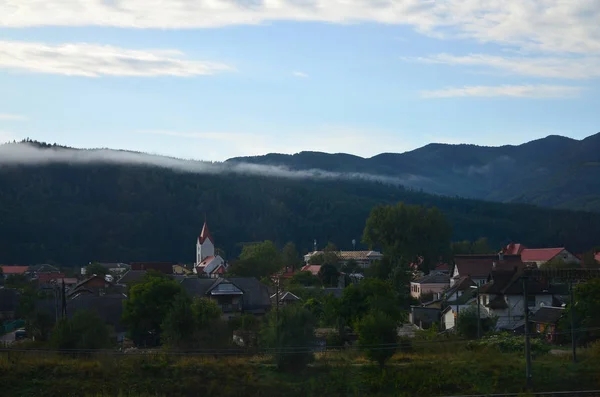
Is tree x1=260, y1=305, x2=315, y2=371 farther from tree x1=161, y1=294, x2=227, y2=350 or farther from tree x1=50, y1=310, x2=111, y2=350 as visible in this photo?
tree x1=50, y1=310, x2=111, y2=350

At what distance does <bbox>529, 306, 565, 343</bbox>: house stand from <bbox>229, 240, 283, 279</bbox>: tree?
34.5 metres

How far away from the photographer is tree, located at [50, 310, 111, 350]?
2992 cm

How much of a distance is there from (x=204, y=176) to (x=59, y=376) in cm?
15528

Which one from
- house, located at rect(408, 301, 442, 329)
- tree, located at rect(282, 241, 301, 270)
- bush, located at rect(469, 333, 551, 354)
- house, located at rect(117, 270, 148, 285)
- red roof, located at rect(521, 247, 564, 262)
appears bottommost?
tree, located at rect(282, 241, 301, 270)

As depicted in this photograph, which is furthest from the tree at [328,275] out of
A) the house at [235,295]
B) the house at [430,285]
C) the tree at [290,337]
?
the tree at [290,337]

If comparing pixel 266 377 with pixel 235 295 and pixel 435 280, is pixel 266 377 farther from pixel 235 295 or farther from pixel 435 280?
pixel 435 280

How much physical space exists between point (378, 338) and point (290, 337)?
306 cm

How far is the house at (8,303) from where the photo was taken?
51344mm

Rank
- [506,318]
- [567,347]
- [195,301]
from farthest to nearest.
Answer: [506,318] < [195,301] < [567,347]

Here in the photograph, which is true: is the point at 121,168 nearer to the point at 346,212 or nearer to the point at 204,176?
the point at 204,176

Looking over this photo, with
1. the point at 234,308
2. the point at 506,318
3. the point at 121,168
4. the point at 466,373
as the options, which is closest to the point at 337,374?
the point at 466,373

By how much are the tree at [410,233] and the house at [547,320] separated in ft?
124

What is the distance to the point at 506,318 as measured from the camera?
41.8 metres

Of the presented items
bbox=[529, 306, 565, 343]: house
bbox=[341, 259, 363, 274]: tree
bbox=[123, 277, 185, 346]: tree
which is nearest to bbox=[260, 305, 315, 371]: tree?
bbox=[123, 277, 185, 346]: tree
